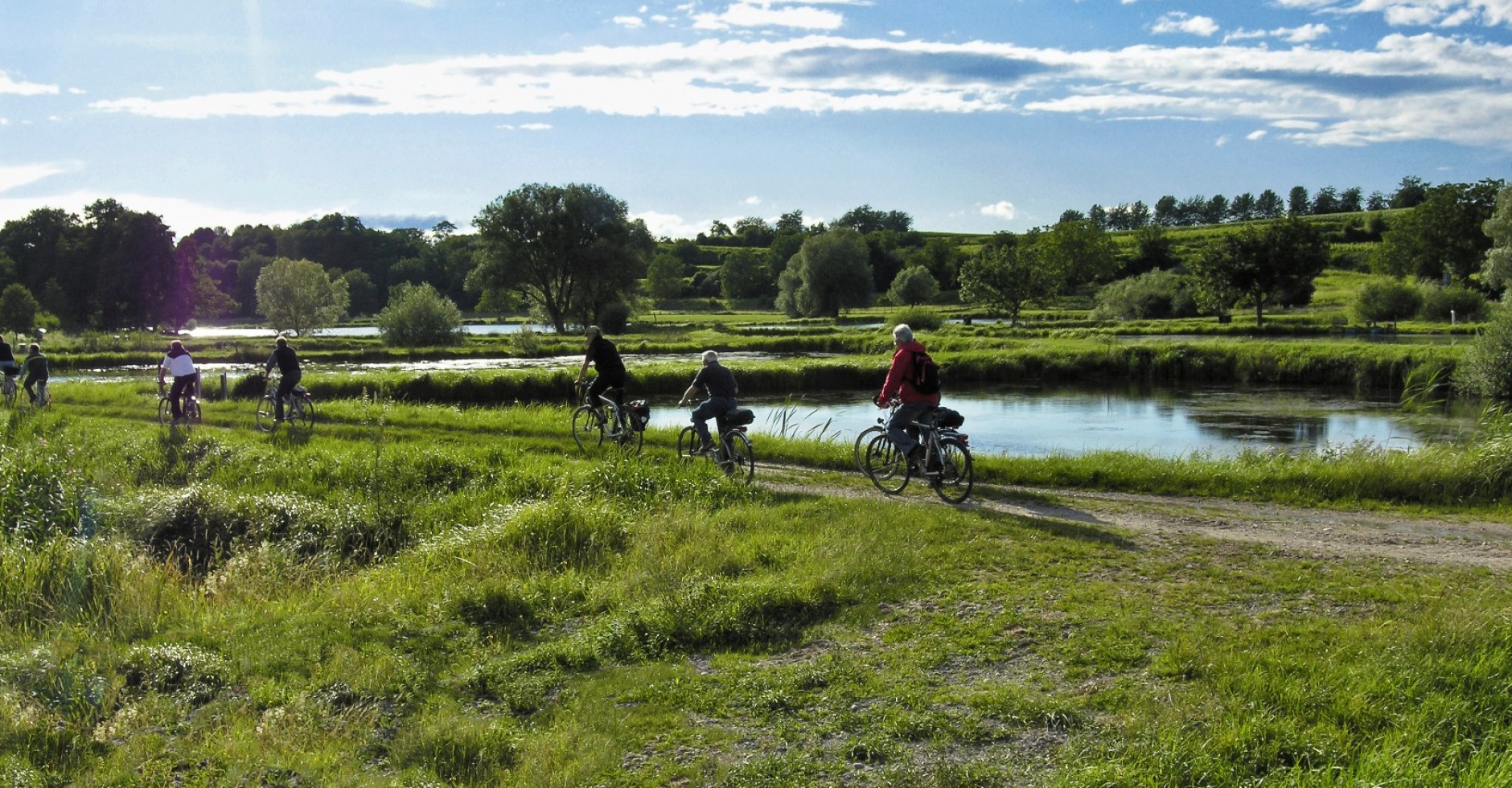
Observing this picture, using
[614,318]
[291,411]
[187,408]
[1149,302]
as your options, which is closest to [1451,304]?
[1149,302]

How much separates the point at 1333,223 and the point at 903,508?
138776 millimetres

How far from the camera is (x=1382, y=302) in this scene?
56.8 metres

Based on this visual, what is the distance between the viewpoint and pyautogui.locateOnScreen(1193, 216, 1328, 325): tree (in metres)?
57.6

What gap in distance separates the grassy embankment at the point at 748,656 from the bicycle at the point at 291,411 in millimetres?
7276

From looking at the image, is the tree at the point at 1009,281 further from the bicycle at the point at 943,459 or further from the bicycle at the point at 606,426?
the bicycle at the point at 943,459

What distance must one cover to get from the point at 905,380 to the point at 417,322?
4957cm

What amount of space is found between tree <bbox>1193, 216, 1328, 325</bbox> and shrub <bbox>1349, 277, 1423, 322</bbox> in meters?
2.95

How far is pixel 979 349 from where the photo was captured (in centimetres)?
4562

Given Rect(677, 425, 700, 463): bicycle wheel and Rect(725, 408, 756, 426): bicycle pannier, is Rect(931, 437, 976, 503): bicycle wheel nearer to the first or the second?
Rect(725, 408, 756, 426): bicycle pannier

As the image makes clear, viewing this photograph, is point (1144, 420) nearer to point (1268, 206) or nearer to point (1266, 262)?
point (1266, 262)

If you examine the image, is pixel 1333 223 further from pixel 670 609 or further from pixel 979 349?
pixel 670 609

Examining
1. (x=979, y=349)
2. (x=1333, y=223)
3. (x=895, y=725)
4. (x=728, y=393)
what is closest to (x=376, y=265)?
(x=979, y=349)

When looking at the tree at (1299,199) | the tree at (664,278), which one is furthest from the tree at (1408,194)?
the tree at (664,278)

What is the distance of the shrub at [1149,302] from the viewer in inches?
2840
